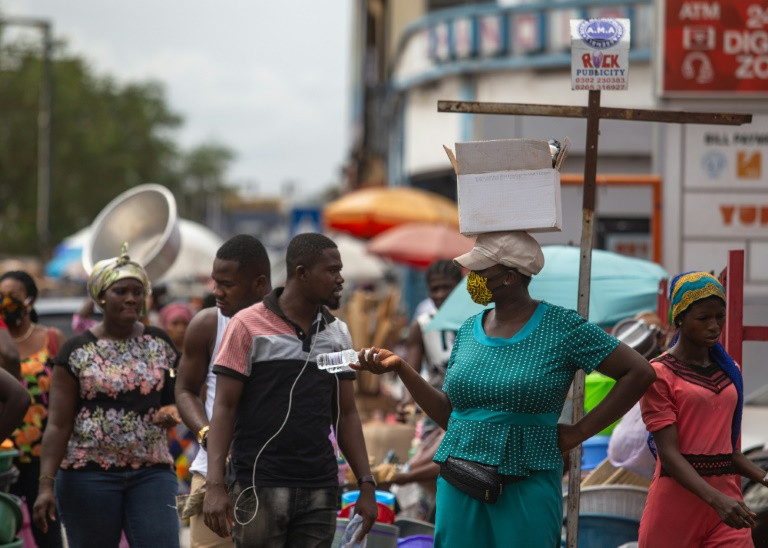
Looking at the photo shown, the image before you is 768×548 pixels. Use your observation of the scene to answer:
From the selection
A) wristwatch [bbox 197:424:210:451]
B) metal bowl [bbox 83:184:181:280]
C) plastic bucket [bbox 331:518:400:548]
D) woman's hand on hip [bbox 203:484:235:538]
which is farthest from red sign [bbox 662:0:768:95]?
woman's hand on hip [bbox 203:484:235:538]

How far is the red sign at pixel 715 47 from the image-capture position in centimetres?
1075

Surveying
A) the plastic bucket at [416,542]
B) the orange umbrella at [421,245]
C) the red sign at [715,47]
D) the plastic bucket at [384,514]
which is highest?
the red sign at [715,47]

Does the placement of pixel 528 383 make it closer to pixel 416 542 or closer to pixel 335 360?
pixel 335 360

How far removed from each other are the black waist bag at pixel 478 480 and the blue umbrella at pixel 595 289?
126 inches

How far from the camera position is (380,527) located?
5.81 m

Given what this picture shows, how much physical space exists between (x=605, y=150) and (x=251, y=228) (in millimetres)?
121600

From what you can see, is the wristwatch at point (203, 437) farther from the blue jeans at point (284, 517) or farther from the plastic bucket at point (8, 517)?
the plastic bucket at point (8, 517)

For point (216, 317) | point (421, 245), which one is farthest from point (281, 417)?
point (421, 245)

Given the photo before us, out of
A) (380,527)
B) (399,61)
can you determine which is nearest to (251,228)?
(399,61)

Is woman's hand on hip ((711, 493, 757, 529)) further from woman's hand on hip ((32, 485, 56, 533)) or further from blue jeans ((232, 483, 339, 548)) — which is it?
woman's hand on hip ((32, 485, 56, 533))

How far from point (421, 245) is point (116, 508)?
10.6 m

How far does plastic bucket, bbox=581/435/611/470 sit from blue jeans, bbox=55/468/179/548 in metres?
2.25

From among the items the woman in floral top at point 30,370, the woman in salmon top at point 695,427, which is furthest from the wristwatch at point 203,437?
the woman in salmon top at point 695,427

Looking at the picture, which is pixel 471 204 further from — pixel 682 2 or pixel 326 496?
pixel 682 2
